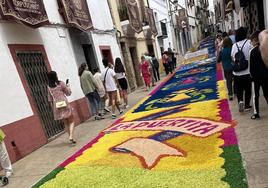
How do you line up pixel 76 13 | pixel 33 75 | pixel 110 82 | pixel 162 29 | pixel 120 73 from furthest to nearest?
pixel 162 29
pixel 76 13
pixel 120 73
pixel 110 82
pixel 33 75

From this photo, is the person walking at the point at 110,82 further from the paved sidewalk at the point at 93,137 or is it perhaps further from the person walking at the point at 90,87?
the paved sidewalk at the point at 93,137

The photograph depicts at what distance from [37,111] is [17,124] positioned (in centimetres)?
96

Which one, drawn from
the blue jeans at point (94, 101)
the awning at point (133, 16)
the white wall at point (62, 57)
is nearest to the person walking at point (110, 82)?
the blue jeans at point (94, 101)

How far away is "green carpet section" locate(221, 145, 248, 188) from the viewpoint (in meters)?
3.91

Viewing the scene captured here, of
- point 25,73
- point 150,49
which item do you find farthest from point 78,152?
point 150,49

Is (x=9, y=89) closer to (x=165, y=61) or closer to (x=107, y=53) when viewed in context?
(x=107, y=53)

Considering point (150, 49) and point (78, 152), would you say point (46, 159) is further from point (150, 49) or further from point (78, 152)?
point (150, 49)

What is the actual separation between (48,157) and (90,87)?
3542 mm

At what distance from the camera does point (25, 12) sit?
28.6 ft

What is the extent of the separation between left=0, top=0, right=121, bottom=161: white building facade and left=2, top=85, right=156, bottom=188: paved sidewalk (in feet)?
1.16

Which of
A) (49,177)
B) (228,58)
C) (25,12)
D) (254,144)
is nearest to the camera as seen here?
(254,144)

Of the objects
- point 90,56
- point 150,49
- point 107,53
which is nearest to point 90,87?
point 90,56

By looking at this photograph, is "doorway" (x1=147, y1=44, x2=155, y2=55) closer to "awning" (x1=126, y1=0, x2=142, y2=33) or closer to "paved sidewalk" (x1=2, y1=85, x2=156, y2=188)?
"awning" (x1=126, y1=0, x2=142, y2=33)

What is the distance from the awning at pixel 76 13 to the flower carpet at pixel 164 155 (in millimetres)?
4620
